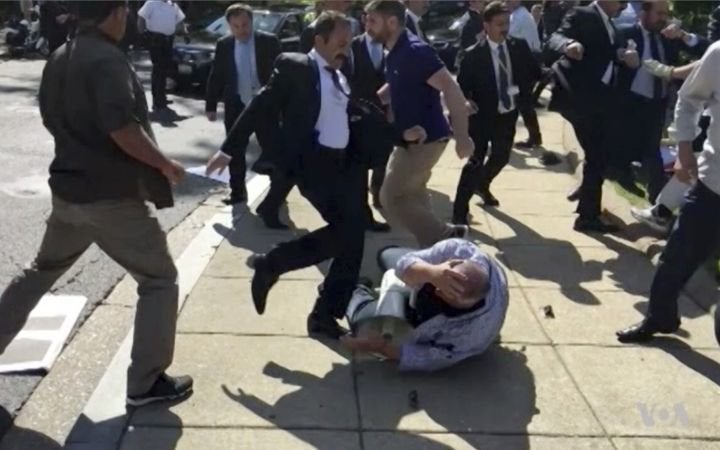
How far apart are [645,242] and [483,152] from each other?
4.84 feet

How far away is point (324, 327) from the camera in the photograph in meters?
5.89

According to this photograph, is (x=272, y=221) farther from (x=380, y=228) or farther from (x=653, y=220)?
(x=653, y=220)

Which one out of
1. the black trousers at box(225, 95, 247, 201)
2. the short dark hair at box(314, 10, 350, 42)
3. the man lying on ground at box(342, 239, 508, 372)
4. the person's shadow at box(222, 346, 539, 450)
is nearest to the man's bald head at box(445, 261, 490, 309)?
the man lying on ground at box(342, 239, 508, 372)

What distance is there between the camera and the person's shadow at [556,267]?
6.94m

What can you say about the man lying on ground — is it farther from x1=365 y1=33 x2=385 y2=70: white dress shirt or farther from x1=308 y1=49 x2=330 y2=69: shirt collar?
x1=365 y1=33 x2=385 y2=70: white dress shirt

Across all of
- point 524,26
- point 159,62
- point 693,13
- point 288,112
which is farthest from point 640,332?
point 693,13

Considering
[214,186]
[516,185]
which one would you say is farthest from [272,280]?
[516,185]

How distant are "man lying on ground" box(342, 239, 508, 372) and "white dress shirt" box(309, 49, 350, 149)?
2.41 ft

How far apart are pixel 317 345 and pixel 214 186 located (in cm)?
435

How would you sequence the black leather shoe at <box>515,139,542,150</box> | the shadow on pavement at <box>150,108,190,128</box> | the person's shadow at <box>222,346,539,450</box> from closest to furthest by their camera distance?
1. the person's shadow at <box>222,346,539,450</box>
2. the black leather shoe at <box>515,139,542,150</box>
3. the shadow on pavement at <box>150,108,190,128</box>

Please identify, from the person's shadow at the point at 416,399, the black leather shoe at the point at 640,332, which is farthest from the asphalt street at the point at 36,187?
the black leather shoe at the point at 640,332

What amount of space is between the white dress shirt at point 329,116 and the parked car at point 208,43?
10.9 m

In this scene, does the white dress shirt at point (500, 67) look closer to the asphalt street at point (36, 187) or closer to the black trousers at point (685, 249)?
the asphalt street at point (36, 187)

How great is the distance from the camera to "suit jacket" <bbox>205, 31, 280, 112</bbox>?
901 cm
